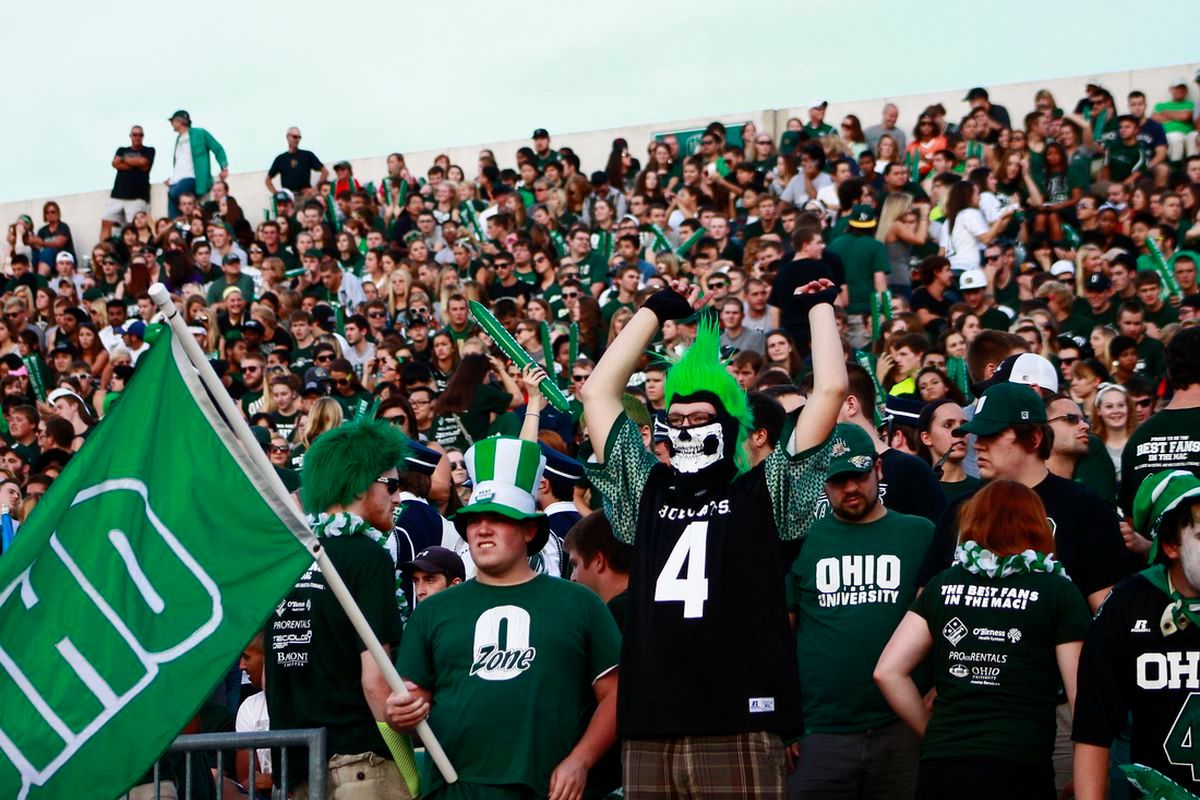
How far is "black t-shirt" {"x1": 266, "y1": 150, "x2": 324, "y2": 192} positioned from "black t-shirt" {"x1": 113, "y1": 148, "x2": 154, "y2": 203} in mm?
2253

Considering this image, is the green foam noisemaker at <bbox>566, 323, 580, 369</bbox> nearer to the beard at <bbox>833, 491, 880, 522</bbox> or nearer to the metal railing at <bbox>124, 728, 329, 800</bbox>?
the beard at <bbox>833, 491, 880, 522</bbox>

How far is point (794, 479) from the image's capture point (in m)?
5.14

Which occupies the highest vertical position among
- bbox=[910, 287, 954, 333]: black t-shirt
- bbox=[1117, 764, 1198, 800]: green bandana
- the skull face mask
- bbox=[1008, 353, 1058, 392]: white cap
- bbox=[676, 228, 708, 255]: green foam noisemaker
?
bbox=[676, 228, 708, 255]: green foam noisemaker

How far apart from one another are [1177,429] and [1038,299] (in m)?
6.32

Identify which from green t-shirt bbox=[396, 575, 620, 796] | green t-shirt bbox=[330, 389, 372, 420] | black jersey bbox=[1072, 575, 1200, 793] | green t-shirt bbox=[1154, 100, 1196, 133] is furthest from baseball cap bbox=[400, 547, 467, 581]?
green t-shirt bbox=[1154, 100, 1196, 133]

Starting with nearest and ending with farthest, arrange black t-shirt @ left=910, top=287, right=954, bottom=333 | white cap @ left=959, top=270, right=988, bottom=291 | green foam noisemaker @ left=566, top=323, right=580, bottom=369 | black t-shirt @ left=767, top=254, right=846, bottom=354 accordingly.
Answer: black t-shirt @ left=767, top=254, right=846, bottom=354 → white cap @ left=959, top=270, right=988, bottom=291 → green foam noisemaker @ left=566, top=323, right=580, bottom=369 → black t-shirt @ left=910, top=287, right=954, bottom=333

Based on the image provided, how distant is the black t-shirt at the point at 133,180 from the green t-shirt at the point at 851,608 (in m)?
20.7

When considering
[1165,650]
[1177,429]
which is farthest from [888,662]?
[1177,429]

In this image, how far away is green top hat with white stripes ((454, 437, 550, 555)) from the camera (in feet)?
18.1

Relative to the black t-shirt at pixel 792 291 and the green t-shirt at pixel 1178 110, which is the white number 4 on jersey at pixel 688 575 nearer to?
the black t-shirt at pixel 792 291

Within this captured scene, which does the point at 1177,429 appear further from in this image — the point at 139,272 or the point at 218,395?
the point at 139,272

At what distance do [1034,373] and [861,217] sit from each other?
23.8 ft

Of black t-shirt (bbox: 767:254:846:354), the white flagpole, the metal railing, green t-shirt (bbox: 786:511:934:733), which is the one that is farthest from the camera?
black t-shirt (bbox: 767:254:846:354)

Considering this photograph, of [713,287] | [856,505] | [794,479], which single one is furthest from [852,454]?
[713,287]
